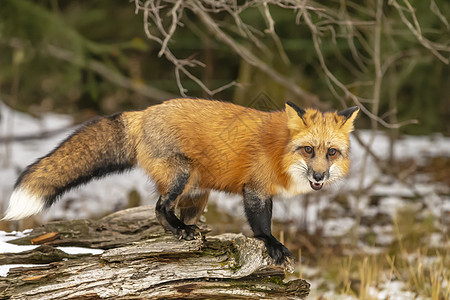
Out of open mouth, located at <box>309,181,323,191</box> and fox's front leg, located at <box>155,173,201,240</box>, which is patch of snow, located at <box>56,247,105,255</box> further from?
open mouth, located at <box>309,181,323,191</box>

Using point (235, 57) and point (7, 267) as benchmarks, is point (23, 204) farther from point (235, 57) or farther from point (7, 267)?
Result: point (235, 57)

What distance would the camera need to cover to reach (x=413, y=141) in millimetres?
13438

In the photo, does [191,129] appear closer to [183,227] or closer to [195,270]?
[183,227]

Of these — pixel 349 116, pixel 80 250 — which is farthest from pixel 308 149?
pixel 80 250

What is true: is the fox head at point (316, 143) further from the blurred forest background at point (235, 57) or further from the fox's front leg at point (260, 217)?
the blurred forest background at point (235, 57)

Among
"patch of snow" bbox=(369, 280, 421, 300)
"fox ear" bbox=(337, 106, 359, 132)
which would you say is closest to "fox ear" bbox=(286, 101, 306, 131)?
Result: "fox ear" bbox=(337, 106, 359, 132)

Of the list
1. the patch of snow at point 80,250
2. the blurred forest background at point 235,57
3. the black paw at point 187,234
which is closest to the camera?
the black paw at point 187,234

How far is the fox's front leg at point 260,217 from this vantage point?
12.7 ft

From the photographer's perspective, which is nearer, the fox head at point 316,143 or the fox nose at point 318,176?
the fox nose at point 318,176

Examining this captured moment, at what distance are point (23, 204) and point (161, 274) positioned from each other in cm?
126

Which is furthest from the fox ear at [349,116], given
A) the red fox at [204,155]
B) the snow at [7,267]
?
the snow at [7,267]

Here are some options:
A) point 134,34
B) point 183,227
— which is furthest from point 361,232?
point 134,34

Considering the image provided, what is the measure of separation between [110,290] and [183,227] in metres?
0.78

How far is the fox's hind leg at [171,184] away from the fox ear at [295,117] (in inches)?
36.1
